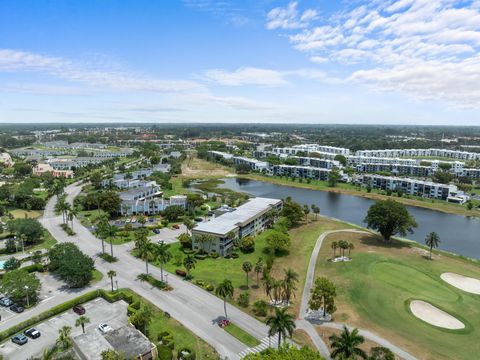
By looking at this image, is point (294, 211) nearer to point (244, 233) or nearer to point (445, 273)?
point (244, 233)

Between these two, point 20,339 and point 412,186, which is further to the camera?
point 412,186

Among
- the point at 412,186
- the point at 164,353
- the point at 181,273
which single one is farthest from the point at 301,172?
the point at 164,353

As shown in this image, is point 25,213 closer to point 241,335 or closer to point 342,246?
point 241,335

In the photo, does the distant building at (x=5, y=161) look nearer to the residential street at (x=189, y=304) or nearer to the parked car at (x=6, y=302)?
the residential street at (x=189, y=304)

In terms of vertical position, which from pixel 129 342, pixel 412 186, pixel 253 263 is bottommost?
pixel 253 263

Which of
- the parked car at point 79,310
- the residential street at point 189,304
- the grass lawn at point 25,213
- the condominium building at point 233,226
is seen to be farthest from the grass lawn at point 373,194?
the parked car at point 79,310

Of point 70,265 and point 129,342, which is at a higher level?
point 70,265
